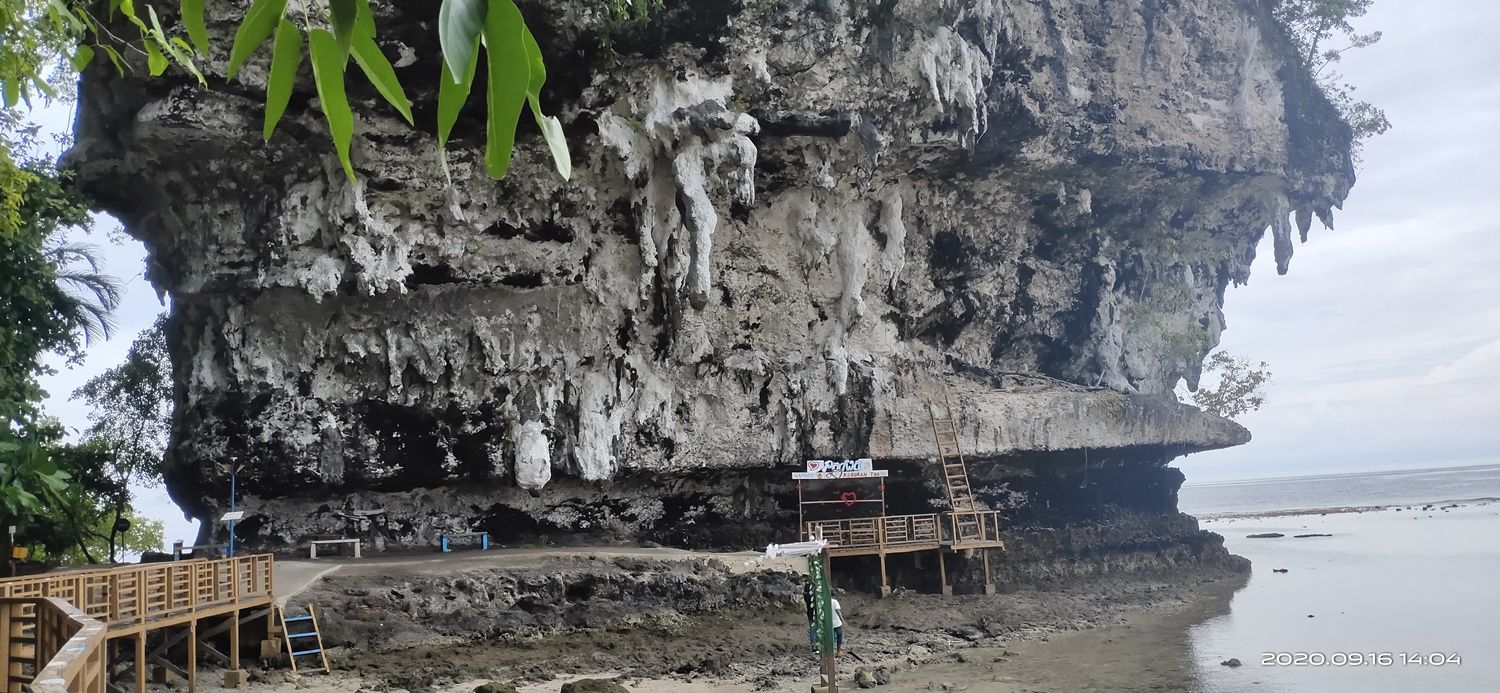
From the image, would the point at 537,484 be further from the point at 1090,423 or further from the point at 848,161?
the point at 1090,423

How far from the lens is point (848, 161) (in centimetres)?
1962

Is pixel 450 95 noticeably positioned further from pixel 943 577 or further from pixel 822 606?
pixel 943 577

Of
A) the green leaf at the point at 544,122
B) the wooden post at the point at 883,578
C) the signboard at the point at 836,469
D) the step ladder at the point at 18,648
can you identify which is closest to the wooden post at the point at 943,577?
the wooden post at the point at 883,578

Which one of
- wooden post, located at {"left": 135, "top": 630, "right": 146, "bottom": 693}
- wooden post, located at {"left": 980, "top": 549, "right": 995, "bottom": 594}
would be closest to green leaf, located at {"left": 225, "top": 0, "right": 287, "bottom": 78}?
wooden post, located at {"left": 135, "top": 630, "right": 146, "bottom": 693}

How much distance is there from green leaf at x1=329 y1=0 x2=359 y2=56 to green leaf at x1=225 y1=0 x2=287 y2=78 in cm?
11

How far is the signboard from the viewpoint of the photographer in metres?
18.8

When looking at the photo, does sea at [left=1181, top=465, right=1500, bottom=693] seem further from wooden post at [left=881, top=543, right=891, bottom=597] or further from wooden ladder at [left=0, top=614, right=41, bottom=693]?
wooden ladder at [left=0, top=614, right=41, bottom=693]

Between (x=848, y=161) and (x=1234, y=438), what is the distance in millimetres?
14331

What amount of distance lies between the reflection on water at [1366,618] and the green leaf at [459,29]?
15.1 metres

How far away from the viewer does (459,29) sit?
107 centimetres

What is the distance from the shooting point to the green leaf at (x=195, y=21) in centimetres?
127

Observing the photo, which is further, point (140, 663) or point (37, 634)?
point (140, 663)

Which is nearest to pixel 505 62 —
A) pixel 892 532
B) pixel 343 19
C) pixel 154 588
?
pixel 343 19

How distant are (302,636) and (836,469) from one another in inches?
395
